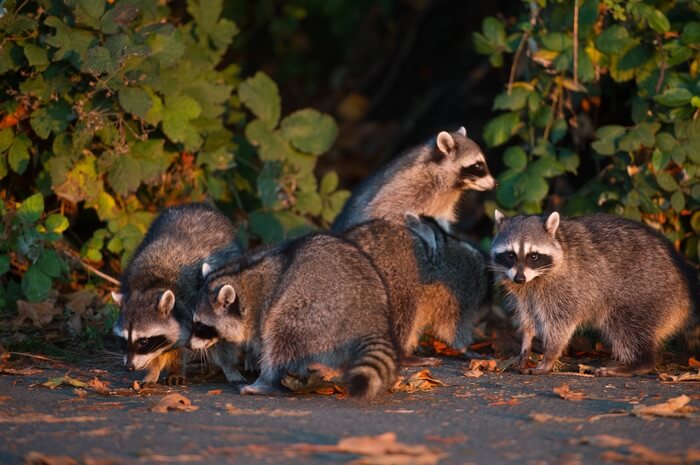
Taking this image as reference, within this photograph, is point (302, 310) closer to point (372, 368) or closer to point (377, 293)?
point (377, 293)

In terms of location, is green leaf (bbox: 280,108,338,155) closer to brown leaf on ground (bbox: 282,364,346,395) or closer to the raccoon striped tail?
brown leaf on ground (bbox: 282,364,346,395)

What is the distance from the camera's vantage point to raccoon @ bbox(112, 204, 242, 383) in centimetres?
596

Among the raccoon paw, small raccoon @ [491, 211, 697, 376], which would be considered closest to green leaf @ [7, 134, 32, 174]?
the raccoon paw

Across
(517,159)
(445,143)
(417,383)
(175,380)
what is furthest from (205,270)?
(517,159)

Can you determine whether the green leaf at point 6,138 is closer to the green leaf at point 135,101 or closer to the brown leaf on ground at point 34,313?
the green leaf at point 135,101

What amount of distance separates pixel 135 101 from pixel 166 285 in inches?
59.7

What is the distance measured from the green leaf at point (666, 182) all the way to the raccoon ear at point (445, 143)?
5.13 ft

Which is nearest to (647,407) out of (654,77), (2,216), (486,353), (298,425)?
(298,425)

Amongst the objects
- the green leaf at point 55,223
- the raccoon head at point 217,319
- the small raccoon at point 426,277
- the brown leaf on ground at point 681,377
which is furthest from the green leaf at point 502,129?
the green leaf at point 55,223

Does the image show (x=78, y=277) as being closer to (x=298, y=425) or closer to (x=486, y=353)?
(x=486, y=353)

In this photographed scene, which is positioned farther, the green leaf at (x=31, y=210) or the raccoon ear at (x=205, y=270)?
the green leaf at (x=31, y=210)

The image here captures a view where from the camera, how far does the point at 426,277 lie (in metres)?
6.70

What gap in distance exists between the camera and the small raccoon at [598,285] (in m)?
6.18

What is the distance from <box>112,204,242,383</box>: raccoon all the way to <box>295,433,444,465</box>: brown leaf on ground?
2.14m
